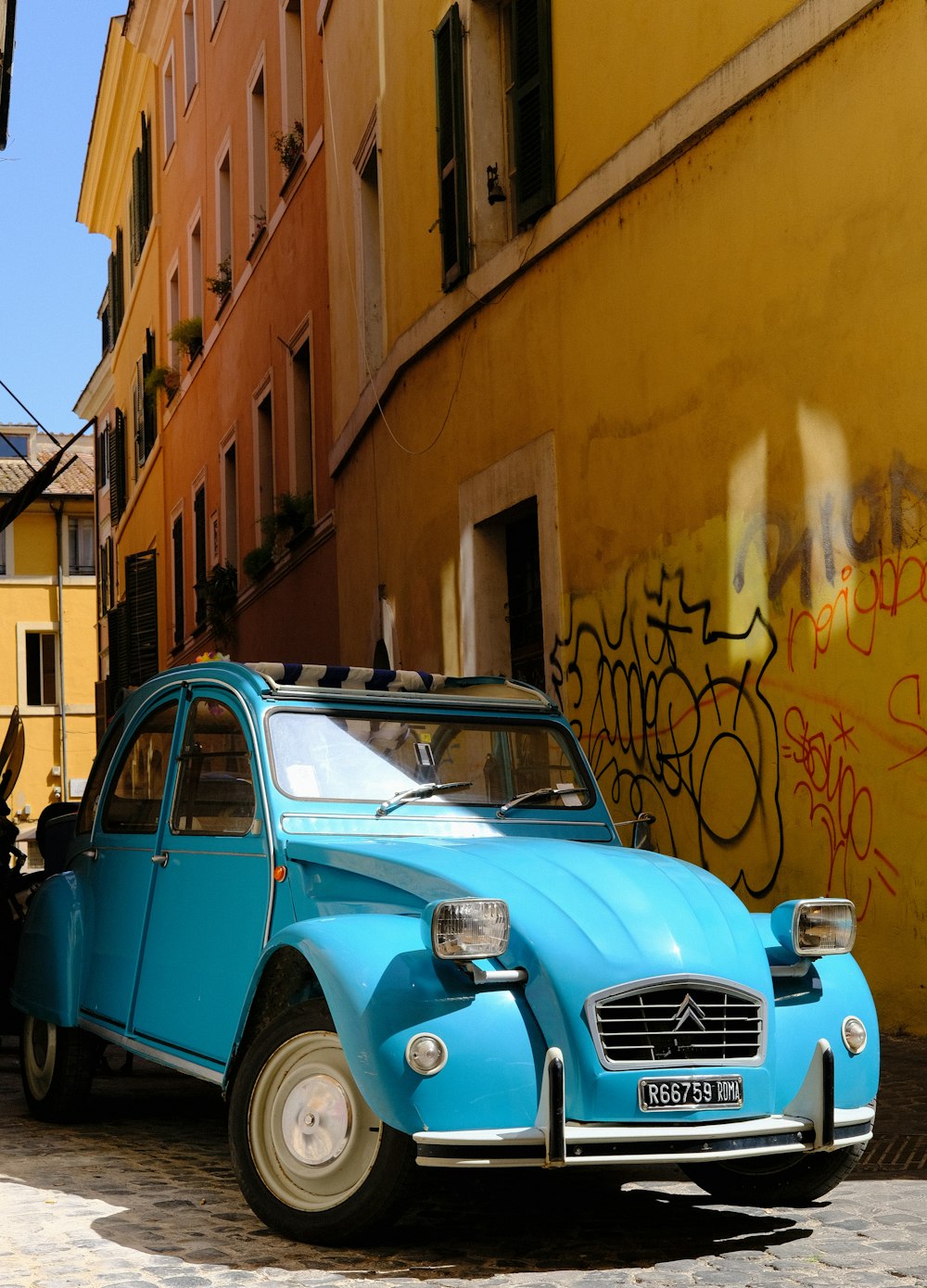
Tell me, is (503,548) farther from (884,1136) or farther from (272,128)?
(272,128)

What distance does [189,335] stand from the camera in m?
25.2

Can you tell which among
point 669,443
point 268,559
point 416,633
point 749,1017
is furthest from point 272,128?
point 749,1017

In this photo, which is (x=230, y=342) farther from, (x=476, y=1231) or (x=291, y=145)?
(x=476, y=1231)

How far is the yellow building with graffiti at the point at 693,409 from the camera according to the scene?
7.81 meters

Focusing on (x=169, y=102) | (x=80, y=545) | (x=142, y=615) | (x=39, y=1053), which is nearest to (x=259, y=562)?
(x=142, y=615)

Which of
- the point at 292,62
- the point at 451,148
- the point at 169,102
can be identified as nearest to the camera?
the point at 451,148

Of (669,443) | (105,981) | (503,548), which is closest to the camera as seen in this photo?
(105,981)

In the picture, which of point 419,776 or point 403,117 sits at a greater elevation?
point 403,117

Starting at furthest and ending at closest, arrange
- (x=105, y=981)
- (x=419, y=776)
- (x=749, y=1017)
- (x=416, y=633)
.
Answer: (x=416, y=633) → (x=105, y=981) → (x=419, y=776) → (x=749, y=1017)

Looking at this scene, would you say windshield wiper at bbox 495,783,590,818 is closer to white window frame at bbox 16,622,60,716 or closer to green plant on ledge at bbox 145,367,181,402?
green plant on ledge at bbox 145,367,181,402

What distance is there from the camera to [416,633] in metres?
13.9

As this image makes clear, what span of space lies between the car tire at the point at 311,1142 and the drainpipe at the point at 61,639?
35.6m

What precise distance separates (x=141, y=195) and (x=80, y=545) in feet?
49.1

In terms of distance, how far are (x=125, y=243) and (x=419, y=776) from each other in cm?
2978
